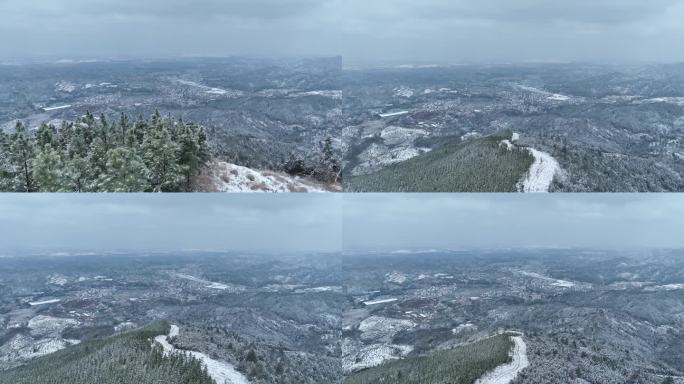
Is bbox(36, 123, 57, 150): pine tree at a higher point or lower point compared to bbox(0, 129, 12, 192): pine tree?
higher

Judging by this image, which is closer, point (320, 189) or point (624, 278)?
point (320, 189)

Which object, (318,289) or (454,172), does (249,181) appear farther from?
(454,172)

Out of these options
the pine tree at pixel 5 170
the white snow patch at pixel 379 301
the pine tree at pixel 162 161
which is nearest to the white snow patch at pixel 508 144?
the white snow patch at pixel 379 301

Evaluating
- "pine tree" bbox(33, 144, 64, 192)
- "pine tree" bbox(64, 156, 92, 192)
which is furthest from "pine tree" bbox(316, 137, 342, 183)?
"pine tree" bbox(33, 144, 64, 192)

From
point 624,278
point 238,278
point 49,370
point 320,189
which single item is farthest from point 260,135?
point 624,278

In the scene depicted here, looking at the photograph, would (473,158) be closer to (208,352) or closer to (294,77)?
(294,77)

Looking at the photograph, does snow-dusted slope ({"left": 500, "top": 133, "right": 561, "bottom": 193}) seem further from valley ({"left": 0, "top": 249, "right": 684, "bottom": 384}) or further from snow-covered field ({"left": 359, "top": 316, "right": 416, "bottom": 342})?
snow-covered field ({"left": 359, "top": 316, "right": 416, "bottom": 342})

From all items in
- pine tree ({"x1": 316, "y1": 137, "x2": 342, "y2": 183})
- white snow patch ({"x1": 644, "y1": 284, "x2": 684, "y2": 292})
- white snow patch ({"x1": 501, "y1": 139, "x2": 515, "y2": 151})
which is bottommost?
white snow patch ({"x1": 644, "y1": 284, "x2": 684, "y2": 292})
